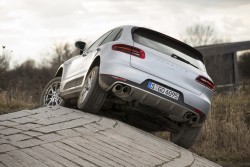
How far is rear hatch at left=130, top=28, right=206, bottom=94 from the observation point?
736cm

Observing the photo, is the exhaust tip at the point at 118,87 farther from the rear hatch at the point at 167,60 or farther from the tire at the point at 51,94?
the tire at the point at 51,94

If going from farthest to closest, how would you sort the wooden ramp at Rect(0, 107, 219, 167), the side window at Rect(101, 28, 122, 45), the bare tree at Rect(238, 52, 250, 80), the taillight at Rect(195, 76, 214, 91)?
the bare tree at Rect(238, 52, 250, 80) → the side window at Rect(101, 28, 122, 45) → the taillight at Rect(195, 76, 214, 91) → the wooden ramp at Rect(0, 107, 219, 167)

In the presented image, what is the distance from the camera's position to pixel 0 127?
6445 millimetres

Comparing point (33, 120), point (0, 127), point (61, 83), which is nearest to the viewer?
point (0, 127)

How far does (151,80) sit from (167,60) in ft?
1.71

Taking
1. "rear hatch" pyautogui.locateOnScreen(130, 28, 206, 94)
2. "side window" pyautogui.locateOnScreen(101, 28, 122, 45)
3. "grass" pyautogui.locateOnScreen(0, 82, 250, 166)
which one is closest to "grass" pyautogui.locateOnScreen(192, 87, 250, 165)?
"grass" pyautogui.locateOnScreen(0, 82, 250, 166)

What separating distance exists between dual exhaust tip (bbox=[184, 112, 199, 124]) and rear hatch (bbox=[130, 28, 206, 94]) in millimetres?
404

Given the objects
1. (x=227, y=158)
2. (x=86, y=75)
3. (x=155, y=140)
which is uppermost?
(x=86, y=75)

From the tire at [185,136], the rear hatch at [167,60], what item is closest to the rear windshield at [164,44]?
the rear hatch at [167,60]

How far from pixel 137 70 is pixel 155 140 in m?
1.19

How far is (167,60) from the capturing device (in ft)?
24.7

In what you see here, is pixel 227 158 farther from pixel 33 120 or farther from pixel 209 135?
pixel 33 120

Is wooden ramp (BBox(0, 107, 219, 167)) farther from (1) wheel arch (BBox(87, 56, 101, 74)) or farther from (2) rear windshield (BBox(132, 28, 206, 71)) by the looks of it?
(2) rear windshield (BBox(132, 28, 206, 71))

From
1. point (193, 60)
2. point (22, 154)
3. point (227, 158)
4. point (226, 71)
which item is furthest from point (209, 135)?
point (226, 71)
